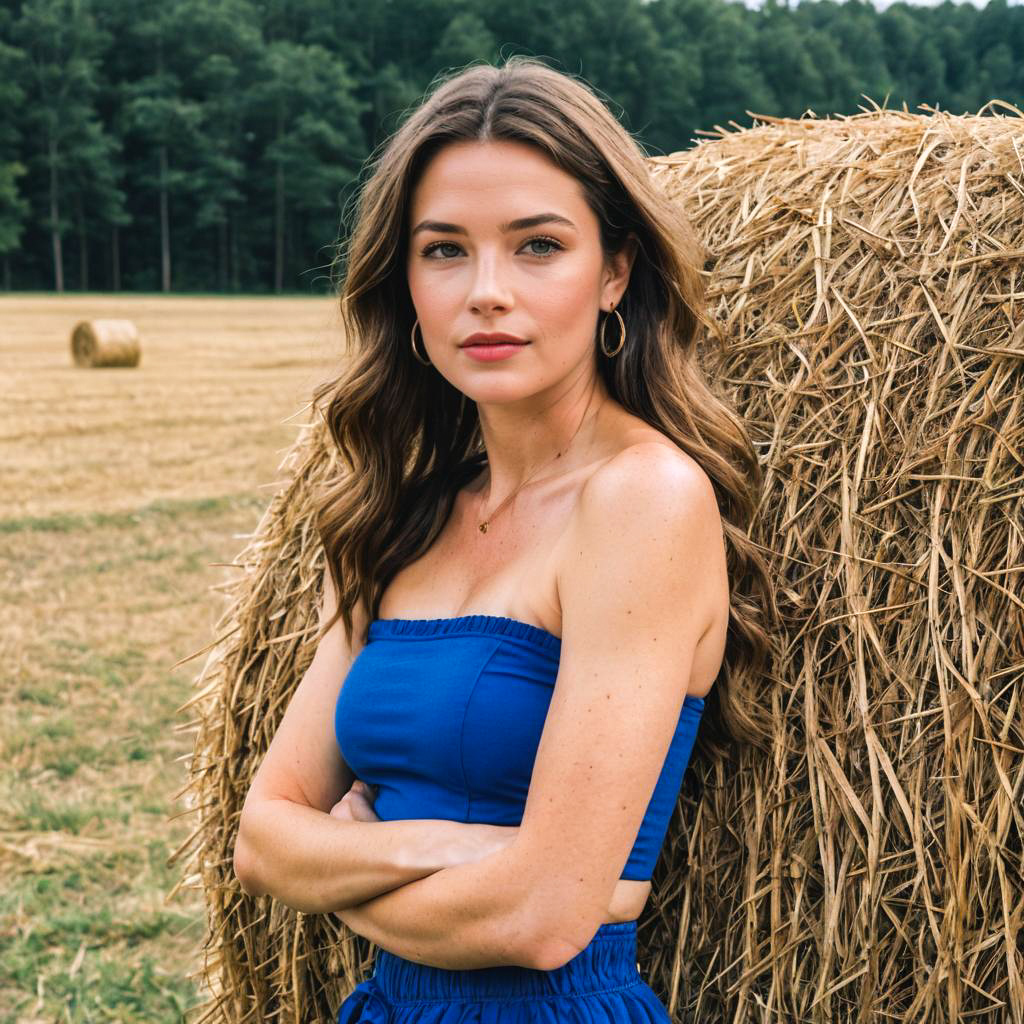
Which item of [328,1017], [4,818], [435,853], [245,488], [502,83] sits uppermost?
[502,83]

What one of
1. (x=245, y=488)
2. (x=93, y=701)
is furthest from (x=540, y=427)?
(x=245, y=488)

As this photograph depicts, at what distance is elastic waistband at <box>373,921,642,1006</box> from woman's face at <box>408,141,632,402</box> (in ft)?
2.77

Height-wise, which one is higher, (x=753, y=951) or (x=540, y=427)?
(x=540, y=427)

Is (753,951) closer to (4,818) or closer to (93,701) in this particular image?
(4,818)

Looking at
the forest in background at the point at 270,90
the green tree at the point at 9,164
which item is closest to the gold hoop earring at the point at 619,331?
the forest in background at the point at 270,90

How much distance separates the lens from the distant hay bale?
75.6 inches

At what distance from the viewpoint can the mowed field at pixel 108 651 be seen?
363 centimetres

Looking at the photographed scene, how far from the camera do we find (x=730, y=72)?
56969 millimetres

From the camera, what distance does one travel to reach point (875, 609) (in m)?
2.01

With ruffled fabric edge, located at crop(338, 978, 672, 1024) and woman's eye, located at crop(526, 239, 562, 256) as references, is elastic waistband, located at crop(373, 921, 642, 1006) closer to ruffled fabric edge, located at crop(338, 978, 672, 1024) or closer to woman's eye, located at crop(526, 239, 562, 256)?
ruffled fabric edge, located at crop(338, 978, 672, 1024)

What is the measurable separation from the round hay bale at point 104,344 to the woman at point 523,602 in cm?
1417

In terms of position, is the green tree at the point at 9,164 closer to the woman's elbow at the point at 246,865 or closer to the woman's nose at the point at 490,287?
the woman's elbow at the point at 246,865

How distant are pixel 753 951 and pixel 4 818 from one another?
3111mm

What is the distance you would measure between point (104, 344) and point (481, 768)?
48.5 ft
